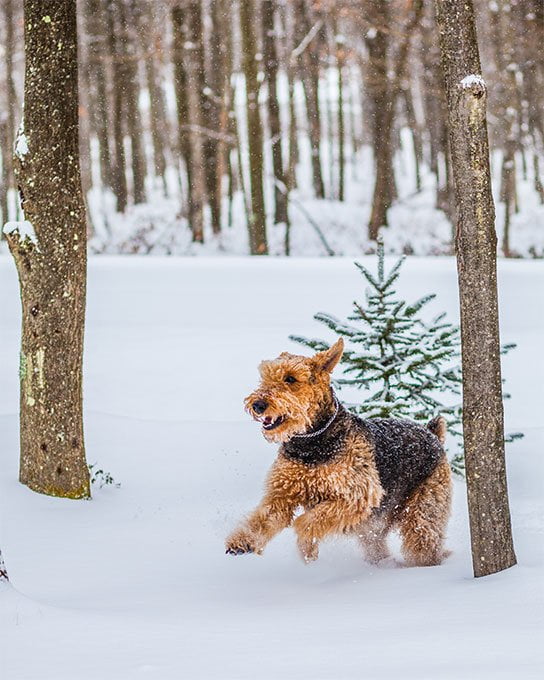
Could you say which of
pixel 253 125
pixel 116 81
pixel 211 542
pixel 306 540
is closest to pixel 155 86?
pixel 116 81

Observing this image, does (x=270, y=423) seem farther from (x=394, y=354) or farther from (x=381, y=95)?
(x=381, y=95)

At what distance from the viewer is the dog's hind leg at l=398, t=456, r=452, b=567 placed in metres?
5.92

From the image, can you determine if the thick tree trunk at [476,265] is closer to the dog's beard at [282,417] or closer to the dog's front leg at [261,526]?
the dog's beard at [282,417]

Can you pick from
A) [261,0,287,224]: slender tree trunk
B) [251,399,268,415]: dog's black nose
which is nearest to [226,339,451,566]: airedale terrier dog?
[251,399,268,415]: dog's black nose

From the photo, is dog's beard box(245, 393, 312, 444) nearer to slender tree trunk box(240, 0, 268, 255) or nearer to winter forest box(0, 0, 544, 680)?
winter forest box(0, 0, 544, 680)

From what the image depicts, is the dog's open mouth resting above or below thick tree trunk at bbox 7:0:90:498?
below

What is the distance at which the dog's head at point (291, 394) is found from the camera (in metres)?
5.30

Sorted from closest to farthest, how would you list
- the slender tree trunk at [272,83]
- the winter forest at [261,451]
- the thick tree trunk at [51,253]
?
the winter forest at [261,451] < the thick tree trunk at [51,253] < the slender tree trunk at [272,83]

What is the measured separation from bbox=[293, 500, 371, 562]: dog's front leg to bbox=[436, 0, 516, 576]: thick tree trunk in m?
0.82

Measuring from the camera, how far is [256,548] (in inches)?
201

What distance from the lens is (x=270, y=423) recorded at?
5.32 meters

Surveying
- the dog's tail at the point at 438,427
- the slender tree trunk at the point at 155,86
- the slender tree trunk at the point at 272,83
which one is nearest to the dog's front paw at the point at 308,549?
the dog's tail at the point at 438,427

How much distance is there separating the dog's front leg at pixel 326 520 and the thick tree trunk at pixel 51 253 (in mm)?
2440

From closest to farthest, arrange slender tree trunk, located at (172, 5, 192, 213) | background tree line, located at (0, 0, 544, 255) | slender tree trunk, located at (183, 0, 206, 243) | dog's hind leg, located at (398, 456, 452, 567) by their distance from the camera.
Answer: dog's hind leg, located at (398, 456, 452, 567) → background tree line, located at (0, 0, 544, 255) → slender tree trunk, located at (172, 5, 192, 213) → slender tree trunk, located at (183, 0, 206, 243)
